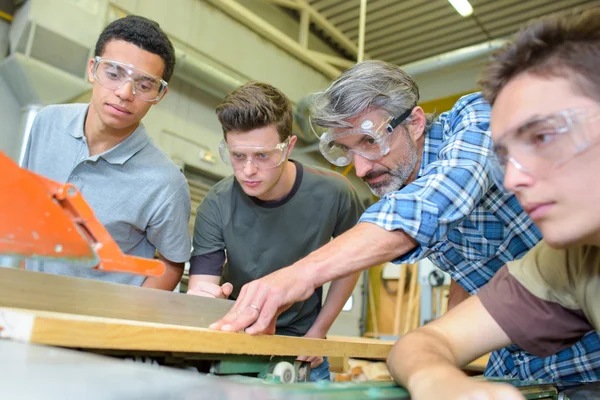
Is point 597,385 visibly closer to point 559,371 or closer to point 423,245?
point 559,371

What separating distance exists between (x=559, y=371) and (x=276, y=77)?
4911mm

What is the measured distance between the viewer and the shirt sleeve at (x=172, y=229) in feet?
6.46

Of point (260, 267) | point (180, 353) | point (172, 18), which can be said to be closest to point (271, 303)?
point (180, 353)

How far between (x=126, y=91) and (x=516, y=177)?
1473mm

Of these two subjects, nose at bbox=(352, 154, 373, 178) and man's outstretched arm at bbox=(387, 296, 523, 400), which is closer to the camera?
man's outstretched arm at bbox=(387, 296, 523, 400)

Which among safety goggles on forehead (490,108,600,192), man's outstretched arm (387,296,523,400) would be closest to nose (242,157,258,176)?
man's outstretched arm (387,296,523,400)

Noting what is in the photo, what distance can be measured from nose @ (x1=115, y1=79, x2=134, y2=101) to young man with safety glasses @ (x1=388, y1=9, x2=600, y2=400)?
132 cm

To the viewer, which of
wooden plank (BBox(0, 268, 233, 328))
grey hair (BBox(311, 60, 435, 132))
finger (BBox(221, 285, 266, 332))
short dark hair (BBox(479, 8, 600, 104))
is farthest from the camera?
grey hair (BBox(311, 60, 435, 132))

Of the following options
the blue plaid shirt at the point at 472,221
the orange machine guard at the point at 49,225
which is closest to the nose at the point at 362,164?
the blue plaid shirt at the point at 472,221

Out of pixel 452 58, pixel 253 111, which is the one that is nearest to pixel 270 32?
pixel 452 58

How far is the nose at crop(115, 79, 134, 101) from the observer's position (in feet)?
6.13

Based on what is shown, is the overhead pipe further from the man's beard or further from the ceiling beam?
the man's beard

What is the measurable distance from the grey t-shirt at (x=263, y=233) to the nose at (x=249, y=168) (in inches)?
Answer: 7.7

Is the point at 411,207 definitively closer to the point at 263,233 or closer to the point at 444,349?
the point at 444,349
